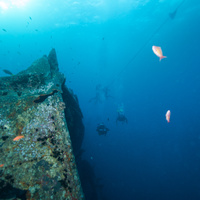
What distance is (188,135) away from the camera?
3216 centimetres

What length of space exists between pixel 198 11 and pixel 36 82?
41.6 metres

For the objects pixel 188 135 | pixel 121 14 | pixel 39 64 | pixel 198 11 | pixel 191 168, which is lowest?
pixel 191 168

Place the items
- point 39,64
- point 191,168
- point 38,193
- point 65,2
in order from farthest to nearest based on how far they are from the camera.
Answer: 1. point 65,2
2. point 191,168
3. point 39,64
4. point 38,193

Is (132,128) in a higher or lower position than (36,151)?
higher

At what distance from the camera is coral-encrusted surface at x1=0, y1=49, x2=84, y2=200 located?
162cm

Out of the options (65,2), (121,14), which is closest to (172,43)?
(121,14)

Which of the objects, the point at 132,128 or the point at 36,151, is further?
the point at 132,128

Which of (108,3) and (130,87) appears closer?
(108,3)

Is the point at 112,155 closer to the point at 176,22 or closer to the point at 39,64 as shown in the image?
the point at 39,64

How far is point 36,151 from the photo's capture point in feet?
6.32

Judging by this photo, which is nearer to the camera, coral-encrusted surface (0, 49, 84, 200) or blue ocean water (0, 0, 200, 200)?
coral-encrusted surface (0, 49, 84, 200)

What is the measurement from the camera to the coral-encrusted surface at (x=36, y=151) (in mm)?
1625

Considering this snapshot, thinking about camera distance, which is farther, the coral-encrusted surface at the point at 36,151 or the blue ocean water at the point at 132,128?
the blue ocean water at the point at 132,128

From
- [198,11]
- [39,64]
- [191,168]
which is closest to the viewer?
[39,64]
